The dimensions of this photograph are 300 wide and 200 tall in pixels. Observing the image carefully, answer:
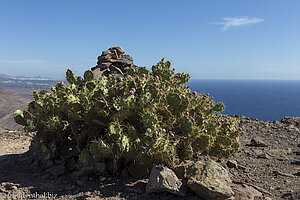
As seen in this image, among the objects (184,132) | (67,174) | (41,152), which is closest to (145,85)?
(184,132)

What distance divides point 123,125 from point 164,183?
1.42 meters

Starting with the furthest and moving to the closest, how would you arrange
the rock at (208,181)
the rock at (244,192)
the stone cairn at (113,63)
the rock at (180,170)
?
the stone cairn at (113,63) < the rock at (180,170) < the rock at (244,192) < the rock at (208,181)

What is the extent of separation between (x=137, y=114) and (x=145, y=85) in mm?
685

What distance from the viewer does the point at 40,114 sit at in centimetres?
522

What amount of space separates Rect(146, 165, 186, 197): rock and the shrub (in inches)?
13.4

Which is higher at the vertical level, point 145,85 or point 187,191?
Result: point 145,85

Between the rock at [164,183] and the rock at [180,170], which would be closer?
the rock at [164,183]

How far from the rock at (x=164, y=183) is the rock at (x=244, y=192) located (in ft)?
3.31

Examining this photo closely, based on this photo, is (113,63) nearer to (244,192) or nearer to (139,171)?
(139,171)

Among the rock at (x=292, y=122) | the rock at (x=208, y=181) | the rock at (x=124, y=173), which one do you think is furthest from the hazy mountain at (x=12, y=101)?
the rock at (x=292, y=122)

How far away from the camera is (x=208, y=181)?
396cm

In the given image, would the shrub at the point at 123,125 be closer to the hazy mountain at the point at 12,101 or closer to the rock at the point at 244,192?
the hazy mountain at the point at 12,101

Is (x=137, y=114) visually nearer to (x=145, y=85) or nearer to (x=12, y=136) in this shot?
(x=145, y=85)

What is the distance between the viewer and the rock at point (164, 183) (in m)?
3.90
